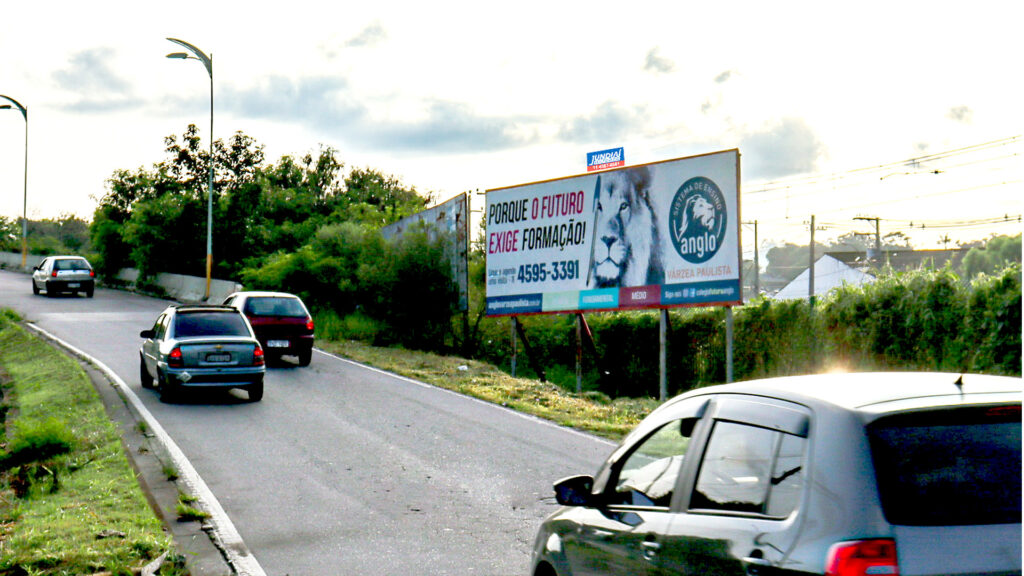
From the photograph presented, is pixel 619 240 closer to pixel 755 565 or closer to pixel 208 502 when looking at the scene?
pixel 208 502

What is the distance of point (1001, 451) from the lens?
338 centimetres

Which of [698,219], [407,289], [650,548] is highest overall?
[698,219]

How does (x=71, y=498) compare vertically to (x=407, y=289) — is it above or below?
below

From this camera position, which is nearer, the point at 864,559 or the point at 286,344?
Result: the point at 864,559

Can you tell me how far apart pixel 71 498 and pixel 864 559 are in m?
8.68

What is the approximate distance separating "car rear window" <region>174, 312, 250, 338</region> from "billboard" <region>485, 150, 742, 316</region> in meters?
9.26

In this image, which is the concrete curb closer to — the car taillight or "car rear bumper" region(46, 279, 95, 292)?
the car taillight

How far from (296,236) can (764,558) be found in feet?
164

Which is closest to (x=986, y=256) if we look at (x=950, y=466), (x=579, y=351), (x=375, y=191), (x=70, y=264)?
(x=375, y=191)

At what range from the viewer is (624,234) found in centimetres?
2402

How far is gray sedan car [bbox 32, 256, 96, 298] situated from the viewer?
1775 inches

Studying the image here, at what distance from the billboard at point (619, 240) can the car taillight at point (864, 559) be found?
17.7 meters

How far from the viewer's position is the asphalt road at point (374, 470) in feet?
27.1

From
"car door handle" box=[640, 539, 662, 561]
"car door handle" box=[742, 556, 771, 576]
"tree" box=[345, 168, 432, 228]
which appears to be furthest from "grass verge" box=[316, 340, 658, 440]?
"tree" box=[345, 168, 432, 228]
